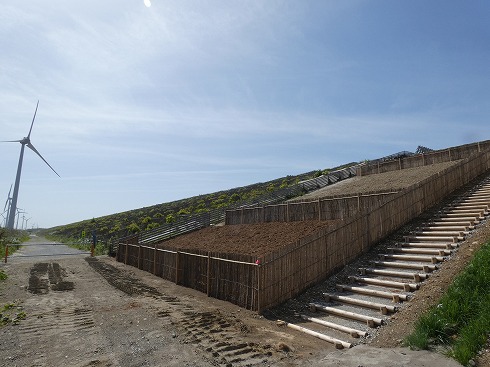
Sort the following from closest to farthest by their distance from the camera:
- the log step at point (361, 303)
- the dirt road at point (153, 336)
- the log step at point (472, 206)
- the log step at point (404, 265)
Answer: the dirt road at point (153, 336)
the log step at point (361, 303)
the log step at point (404, 265)
the log step at point (472, 206)

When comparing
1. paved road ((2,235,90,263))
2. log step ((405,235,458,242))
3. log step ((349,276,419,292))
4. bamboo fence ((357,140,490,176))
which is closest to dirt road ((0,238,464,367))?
log step ((349,276,419,292))

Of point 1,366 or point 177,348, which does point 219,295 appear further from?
point 1,366

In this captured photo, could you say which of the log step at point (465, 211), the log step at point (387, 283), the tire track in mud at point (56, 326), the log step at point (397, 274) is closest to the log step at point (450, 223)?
the log step at point (465, 211)

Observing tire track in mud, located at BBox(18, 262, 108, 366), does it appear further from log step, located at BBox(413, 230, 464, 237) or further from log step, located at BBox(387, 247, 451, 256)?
log step, located at BBox(413, 230, 464, 237)

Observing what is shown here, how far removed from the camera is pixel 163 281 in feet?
47.0

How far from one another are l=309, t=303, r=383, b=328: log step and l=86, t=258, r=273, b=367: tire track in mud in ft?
Result: 6.44

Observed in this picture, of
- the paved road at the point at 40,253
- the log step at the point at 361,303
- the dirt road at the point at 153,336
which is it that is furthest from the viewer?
the paved road at the point at 40,253

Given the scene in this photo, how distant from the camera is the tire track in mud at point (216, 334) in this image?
18.6ft

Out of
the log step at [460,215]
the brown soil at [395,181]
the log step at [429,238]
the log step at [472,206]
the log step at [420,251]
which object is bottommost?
the log step at [420,251]

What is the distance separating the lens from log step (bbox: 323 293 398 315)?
23.5 feet

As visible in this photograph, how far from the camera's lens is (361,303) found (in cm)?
781

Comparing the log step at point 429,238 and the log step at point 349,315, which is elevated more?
the log step at point 429,238

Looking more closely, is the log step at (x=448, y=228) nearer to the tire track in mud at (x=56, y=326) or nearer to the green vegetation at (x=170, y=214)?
the tire track in mud at (x=56, y=326)

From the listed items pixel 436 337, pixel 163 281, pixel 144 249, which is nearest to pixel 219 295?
pixel 163 281
